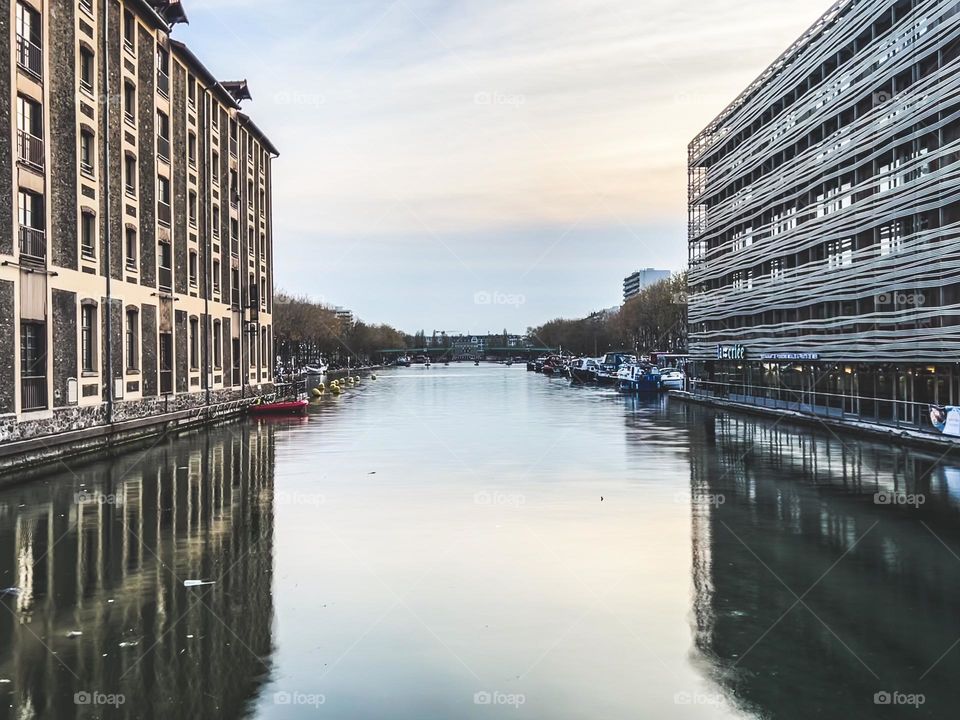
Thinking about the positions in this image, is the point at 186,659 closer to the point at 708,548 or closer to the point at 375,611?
the point at 375,611

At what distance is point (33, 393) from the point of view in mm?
27656

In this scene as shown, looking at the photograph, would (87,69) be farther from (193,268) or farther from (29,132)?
(193,268)

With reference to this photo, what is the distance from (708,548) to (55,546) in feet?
35.3

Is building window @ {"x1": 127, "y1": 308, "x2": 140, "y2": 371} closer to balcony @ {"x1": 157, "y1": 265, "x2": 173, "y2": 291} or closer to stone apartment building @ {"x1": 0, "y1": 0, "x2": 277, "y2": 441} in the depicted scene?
stone apartment building @ {"x1": 0, "y1": 0, "x2": 277, "y2": 441}

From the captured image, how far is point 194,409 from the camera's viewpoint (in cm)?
4388

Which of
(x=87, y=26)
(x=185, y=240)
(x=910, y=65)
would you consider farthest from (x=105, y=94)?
(x=910, y=65)

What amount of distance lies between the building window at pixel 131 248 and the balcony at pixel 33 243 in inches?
359

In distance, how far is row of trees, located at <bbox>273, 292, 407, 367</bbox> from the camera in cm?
11231

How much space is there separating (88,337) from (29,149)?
774 cm

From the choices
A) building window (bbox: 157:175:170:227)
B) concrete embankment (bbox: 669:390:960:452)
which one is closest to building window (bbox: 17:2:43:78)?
building window (bbox: 157:175:170:227)

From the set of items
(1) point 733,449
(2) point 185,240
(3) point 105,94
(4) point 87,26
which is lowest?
(1) point 733,449

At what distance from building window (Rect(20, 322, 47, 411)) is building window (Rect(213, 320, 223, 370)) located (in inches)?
893

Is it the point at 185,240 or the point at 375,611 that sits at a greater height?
the point at 185,240

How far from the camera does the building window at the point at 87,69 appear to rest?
3288 centimetres
